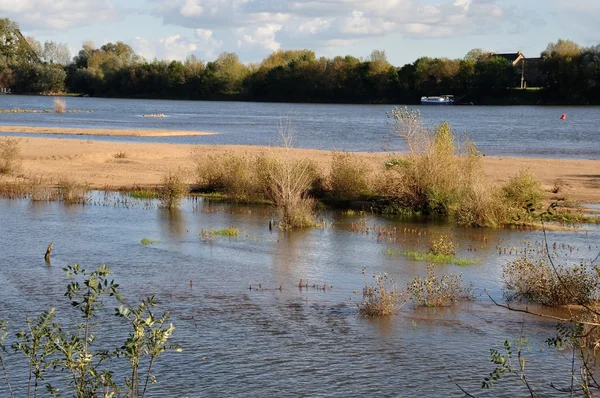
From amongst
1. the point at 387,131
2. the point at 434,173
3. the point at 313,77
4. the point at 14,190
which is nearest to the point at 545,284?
the point at 434,173

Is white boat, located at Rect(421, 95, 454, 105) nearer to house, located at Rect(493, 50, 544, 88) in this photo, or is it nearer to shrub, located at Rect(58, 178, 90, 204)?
house, located at Rect(493, 50, 544, 88)

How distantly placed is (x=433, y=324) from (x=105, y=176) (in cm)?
2237

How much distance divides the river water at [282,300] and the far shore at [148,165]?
22.8 feet

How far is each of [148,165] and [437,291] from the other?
23999 mm

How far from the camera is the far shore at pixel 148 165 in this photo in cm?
3319

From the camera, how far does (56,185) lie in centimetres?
3200

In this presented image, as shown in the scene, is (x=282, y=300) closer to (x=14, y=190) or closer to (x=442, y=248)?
(x=442, y=248)

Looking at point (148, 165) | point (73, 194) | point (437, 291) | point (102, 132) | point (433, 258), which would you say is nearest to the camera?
point (437, 291)

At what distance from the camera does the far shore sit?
33.2m

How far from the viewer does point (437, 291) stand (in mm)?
16562

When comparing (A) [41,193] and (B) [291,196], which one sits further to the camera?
(A) [41,193]

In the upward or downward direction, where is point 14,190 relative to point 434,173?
downward

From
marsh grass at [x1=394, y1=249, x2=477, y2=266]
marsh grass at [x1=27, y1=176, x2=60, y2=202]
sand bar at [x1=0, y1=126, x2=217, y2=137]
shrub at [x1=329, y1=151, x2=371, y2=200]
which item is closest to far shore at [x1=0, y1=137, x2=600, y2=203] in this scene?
marsh grass at [x1=27, y1=176, x2=60, y2=202]

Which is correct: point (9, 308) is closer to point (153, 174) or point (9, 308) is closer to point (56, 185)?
point (56, 185)
